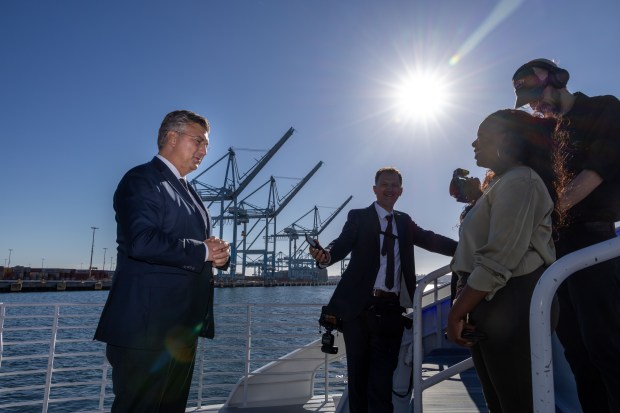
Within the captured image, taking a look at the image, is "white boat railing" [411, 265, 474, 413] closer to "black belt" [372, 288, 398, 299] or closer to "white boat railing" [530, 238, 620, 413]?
"black belt" [372, 288, 398, 299]

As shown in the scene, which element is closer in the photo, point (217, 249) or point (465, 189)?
point (217, 249)

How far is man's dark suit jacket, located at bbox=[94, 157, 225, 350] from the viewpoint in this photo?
112 centimetres

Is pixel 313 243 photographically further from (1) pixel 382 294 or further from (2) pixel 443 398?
(2) pixel 443 398

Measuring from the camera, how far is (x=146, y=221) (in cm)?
116

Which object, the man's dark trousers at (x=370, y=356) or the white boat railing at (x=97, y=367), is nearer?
the man's dark trousers at (x=370, y=356)

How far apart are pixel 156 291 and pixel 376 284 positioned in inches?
40.4

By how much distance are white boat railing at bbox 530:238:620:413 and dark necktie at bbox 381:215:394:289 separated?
1.16m

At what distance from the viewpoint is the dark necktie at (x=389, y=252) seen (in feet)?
6.08

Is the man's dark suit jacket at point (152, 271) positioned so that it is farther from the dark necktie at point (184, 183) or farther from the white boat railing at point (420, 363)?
the white boat railing at point (420, 363)

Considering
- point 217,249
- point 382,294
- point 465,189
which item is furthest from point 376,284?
point 217,249

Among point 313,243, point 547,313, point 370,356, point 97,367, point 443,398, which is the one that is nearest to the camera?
point 547,313

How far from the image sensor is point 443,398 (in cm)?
234

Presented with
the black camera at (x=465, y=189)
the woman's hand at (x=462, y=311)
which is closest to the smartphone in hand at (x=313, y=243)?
the black camera at (x=465, y=189)

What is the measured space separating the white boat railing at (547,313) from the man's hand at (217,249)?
0.87m
